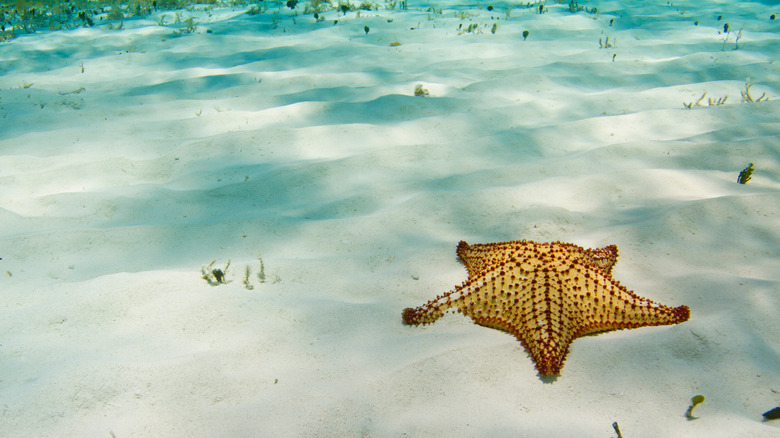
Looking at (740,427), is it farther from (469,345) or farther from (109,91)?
(109,91)

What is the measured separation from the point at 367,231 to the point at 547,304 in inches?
61.3

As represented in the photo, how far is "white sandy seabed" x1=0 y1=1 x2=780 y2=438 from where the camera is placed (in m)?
2.02

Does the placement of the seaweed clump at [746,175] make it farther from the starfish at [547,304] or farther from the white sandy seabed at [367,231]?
the starfish at [547,304]

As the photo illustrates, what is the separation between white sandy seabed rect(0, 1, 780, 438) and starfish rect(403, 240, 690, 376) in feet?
0.35

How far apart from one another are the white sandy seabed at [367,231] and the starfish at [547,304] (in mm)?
108

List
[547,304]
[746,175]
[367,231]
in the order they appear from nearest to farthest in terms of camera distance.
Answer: [547,304] → [367,231] → [746,175]

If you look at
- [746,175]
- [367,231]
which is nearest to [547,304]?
[367,231]

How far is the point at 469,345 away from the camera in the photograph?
7.54ft

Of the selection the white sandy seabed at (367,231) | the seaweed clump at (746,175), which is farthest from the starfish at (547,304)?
the seaweed clump at (746,175)

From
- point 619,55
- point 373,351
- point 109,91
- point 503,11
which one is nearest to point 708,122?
point 619,55

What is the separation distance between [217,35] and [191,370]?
7936 mm

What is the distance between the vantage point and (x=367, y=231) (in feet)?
11.0

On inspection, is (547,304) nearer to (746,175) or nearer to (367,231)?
(367,231)

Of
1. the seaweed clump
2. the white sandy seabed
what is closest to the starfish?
the white sandy seabed
